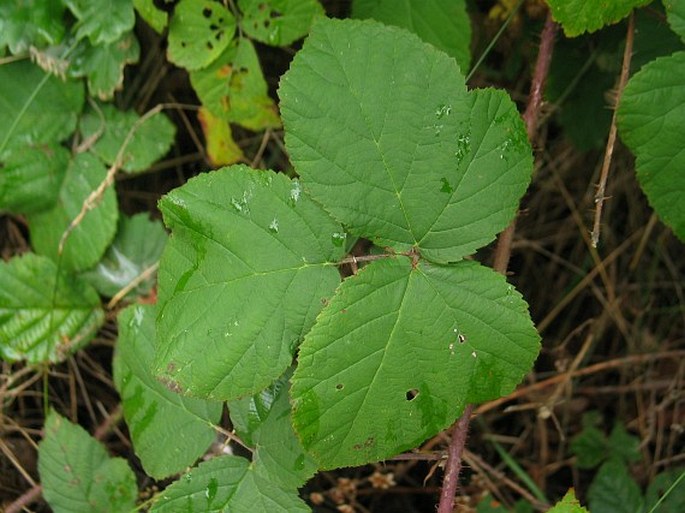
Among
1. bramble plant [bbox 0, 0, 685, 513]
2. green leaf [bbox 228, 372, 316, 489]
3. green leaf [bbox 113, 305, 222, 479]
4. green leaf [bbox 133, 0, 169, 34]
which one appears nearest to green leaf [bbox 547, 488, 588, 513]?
bramble plant [bbox 0, 0, 685, 513]

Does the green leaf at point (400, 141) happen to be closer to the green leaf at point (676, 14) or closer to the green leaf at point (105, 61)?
the green leaf at point (676, 14)

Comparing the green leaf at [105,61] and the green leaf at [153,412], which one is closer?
the green leaf at [153,412]

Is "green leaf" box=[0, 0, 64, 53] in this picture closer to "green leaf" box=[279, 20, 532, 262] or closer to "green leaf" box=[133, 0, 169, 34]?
"green leaf" box=[133, 0, 169, 34]

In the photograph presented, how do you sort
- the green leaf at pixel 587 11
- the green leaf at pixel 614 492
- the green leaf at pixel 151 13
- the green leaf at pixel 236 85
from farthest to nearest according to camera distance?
1. the green leaf at pixel 614 492
2. the green leaf at pixel 236 85
3. the green leaf at pixel 151 13
4. the green leaf at pixel 587 11

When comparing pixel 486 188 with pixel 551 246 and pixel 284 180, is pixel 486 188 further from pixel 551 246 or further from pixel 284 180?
pixel 551 246

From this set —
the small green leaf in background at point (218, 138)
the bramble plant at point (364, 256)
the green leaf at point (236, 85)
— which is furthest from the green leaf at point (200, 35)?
the bramble plant at point (364, 256)

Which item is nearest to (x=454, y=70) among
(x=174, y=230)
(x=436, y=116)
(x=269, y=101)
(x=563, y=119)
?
(x=436, y=116)

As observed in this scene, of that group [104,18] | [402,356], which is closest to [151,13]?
[104,18]
